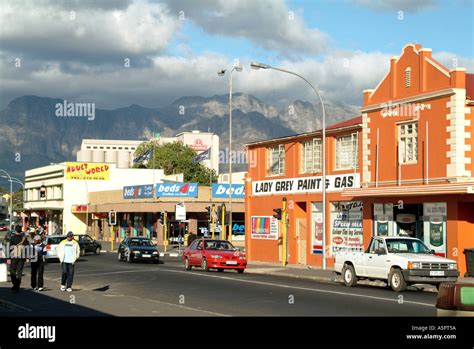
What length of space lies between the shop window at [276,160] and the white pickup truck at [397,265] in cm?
1681

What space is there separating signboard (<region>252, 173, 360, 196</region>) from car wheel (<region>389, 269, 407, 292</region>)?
499 inches

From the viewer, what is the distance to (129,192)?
80.3 metres

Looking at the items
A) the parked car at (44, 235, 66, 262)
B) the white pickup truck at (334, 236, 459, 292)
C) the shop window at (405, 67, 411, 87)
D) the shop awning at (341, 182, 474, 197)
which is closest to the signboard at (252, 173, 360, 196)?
the shop awning at (341, 182, 474, 197)

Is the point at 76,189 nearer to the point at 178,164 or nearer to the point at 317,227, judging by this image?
the point at 178,164

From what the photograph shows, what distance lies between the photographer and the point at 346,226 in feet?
124

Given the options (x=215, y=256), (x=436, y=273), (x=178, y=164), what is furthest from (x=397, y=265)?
(x=178, y=164)

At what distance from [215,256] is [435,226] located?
9867 millimetres

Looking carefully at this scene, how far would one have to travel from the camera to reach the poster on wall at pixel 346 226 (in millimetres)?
36969

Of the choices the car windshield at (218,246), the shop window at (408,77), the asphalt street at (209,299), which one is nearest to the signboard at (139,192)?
the car windshield at (218,246)

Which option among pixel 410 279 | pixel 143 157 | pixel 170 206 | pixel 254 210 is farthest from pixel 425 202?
pixel 143 157

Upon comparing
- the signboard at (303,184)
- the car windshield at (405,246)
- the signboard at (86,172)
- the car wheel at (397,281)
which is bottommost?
the car wheel at (397,281)

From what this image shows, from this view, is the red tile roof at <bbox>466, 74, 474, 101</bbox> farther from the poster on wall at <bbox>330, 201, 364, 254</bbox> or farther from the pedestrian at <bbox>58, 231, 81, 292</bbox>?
the pedestrian at <bbox>58, 231, 81, 292</bbox>

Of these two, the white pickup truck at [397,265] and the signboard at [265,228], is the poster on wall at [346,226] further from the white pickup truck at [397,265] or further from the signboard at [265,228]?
the white pickup truck at [397,265]

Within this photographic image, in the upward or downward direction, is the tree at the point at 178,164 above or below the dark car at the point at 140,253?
above
